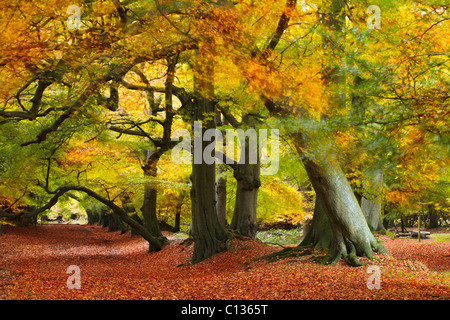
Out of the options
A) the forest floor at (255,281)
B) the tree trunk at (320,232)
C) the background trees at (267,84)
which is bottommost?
the forest floor at (255,281)

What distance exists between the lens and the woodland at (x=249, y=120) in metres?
6.20

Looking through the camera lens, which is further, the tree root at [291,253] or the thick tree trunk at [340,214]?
the tree root at [291,253]

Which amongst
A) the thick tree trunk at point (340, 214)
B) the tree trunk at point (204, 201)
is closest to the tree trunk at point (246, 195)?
the tree trunk at point (204, 201)

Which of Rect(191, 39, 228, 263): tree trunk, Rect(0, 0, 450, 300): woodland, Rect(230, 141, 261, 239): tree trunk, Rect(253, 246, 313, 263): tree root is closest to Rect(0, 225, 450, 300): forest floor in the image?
Rect(0, 0, 450, 300): woodland

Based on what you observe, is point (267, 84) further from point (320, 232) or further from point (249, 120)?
point (249, 120)

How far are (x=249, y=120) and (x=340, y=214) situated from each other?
6777mm

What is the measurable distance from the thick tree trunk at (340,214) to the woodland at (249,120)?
0.03m

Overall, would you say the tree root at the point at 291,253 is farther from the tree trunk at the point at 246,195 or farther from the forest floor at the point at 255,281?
the tree trunk at the point at 246,195

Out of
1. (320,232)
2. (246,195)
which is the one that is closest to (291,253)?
(320,232)

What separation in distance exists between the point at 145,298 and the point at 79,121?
798 centimetres

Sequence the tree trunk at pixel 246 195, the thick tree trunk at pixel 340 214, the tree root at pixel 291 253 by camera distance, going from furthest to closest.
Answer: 1. the tree trunk at pixel 246 195
2. the tree root at pixel 291 253
3. the thick tree trunk at pixel 340 214

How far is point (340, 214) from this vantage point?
369 inches

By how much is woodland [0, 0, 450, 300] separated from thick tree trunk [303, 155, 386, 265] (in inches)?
1.3
